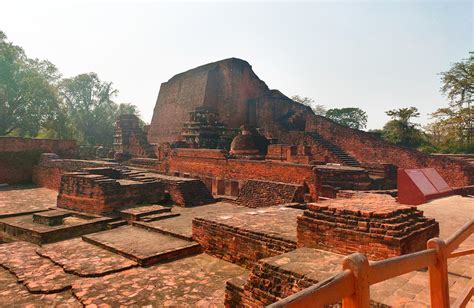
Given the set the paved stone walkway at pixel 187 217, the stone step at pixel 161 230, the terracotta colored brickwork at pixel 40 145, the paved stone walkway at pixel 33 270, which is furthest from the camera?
the terracotta colored brickwork at pixel 40 145

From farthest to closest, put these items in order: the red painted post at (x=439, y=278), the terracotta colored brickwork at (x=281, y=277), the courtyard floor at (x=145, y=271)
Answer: the courtyard floor at (x=145, y=271), the terracotta colored brickwork at (x=281, y=277), the red painted post at (x=439, y=278)

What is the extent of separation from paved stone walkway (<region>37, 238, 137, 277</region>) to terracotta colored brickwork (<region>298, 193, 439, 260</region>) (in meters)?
2.96

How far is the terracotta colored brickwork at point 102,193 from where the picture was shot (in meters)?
8.38

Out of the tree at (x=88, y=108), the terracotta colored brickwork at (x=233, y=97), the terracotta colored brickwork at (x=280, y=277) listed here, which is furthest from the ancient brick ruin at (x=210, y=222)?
the tree at (x=88, y=108)

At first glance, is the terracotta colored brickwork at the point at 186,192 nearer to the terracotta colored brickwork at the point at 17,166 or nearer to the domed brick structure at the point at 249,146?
the domed brick structure at the point at 249,146

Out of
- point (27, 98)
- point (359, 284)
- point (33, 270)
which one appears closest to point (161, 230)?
point (33, 270)

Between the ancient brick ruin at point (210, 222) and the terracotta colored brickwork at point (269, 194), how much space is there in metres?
0.03

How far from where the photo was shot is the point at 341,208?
382 cm

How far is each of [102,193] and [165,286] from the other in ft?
15.8

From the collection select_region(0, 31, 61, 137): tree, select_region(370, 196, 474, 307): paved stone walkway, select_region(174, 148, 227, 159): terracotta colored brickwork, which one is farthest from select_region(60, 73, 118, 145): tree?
select_region(370, 196, 474, 307): paved stone walkway

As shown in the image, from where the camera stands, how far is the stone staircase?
15.0 metres

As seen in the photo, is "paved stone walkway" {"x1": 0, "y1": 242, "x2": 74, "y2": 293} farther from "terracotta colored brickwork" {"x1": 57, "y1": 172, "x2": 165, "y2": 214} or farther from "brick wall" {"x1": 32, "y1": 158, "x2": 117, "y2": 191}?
"brick wall" {"x1": 32, "y1": 158, "x2": 117, "y2": 191}

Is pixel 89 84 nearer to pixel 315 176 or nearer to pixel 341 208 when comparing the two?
pixel 315 176

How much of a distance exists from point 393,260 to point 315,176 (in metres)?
8.03
